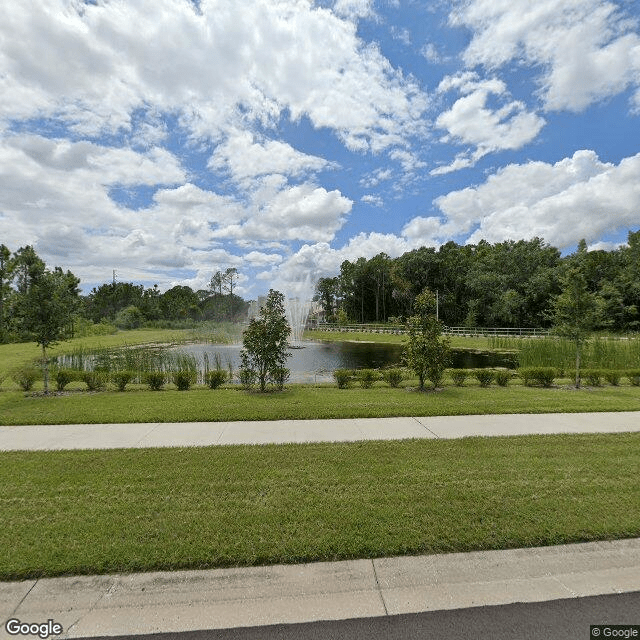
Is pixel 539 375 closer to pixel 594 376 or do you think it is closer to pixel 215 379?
pixel 594 376

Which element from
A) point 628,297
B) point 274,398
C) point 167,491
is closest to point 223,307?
point 628,297

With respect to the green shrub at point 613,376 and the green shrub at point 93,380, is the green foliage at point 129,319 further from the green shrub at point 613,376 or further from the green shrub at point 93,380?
the green shrub at point 613,376

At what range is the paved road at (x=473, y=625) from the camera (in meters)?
2.77

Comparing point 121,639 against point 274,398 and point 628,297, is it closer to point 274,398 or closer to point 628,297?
point 274,398

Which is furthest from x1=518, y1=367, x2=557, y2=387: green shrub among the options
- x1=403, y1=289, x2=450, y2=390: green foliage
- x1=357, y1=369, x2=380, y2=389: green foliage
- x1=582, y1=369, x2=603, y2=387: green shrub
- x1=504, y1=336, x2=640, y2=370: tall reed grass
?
x1=357, y1=369, x2=380, y2=389: green foliage

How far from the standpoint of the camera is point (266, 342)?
11961mm

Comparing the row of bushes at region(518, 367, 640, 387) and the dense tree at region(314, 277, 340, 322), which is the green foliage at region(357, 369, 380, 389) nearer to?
the row of bushes at region(518, 367, 640, 387)

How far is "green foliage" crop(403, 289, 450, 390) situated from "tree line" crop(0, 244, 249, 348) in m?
10.8

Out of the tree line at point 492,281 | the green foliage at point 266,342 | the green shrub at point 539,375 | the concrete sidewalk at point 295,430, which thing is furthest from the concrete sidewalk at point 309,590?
the tree line at point 492,281

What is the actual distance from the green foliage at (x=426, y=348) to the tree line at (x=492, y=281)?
1000 inches

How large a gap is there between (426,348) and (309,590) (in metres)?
9.41

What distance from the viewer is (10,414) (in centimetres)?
872

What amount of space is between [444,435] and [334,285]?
75.8 metres

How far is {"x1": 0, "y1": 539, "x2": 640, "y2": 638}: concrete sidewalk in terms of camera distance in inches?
117
